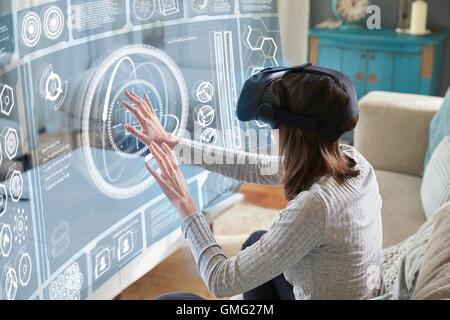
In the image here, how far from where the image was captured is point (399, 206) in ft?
5.02

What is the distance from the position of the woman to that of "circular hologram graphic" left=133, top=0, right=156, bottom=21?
119mm

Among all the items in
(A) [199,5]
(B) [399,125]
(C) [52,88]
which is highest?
(A) [199,5]

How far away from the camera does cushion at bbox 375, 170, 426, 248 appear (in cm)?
138

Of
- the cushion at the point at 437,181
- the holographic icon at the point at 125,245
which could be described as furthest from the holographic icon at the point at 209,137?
the cushion at the point at 437,181

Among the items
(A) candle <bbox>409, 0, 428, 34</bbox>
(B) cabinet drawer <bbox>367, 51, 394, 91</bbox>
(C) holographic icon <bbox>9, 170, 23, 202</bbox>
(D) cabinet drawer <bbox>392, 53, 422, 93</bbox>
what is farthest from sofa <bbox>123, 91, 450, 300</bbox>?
(A) candle <bbox>409, 0, 428, 34</bbox>

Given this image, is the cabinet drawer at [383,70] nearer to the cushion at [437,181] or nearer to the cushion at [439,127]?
the cushion at [439,127]

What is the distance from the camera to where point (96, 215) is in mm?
926

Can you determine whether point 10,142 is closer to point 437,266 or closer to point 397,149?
point 437,266

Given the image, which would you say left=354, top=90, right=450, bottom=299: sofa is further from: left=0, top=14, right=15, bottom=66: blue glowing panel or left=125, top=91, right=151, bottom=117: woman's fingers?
left=0, top=14, right=15, bottom=66: blue glowing panel

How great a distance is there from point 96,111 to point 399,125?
127cm

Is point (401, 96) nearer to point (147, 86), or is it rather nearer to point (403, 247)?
point (403, 247)

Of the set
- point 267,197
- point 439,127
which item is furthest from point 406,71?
point 267,197
